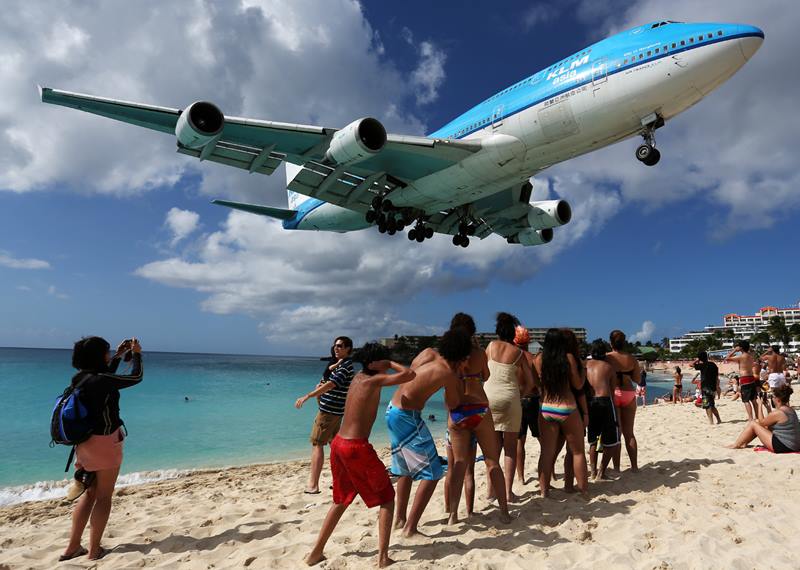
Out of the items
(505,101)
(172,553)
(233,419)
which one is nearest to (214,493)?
(172,553)

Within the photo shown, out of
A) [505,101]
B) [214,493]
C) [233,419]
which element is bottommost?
[233,419]

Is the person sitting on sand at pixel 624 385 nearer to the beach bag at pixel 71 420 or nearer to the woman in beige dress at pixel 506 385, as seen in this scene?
the woman in beige dress at pixel 506 385

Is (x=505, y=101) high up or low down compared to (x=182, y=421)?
up

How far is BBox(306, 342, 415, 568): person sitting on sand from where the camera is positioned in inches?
130

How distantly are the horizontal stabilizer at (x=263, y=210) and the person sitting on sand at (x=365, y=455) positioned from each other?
60.8ft

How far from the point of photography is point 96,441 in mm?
3742

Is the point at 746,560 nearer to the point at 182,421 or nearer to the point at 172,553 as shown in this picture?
the point at 172,553

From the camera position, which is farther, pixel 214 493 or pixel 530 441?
pixel 530 441

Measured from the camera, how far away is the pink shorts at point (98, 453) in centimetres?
372

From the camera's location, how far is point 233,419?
23.8 metres

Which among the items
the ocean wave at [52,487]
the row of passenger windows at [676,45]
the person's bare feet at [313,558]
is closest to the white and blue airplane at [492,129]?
the row of passenger windows at [676,45]

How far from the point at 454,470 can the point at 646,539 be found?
5.46ft

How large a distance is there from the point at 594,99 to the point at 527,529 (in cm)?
1133

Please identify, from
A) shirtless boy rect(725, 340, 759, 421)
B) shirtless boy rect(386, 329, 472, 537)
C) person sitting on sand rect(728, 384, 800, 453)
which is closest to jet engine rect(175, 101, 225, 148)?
shirtless boy rect(386, 329, 472, 537)
